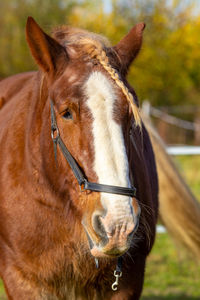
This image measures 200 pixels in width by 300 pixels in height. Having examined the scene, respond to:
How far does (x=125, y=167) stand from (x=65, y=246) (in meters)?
0.74

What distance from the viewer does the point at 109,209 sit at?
2.14 meters

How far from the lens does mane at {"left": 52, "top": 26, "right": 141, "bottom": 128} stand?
7.86 feet

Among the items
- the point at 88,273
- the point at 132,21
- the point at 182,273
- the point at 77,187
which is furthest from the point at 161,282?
the point at 132,21

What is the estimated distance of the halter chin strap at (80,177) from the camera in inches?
85.1

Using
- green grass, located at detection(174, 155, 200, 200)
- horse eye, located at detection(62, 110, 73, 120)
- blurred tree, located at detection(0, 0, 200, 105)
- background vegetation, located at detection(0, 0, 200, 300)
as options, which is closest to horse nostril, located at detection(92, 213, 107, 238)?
horse eye, located at detection(62, 110, 73, 120)

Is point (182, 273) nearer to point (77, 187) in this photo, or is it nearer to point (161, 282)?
point (161, 282)

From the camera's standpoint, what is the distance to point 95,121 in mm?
2252

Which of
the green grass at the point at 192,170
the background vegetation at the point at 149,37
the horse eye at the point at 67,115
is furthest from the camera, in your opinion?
the background vegetation at the point at 149,37

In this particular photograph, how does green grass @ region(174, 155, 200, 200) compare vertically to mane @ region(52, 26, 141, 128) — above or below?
below

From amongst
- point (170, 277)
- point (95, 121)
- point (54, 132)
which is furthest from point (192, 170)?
point (95, 121)

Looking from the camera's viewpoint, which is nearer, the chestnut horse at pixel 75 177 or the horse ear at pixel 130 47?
the chestnut horse at pixel 75 177

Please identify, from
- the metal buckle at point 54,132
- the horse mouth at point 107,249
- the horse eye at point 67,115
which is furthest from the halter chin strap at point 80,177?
the horse mouth at point 107,249

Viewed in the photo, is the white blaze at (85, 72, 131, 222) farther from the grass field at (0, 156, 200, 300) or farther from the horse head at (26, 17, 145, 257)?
the grass field at (0, 156, 200, 300)

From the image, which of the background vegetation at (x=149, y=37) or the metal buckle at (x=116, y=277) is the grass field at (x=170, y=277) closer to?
the metal buckle at (x=116, y=277)
